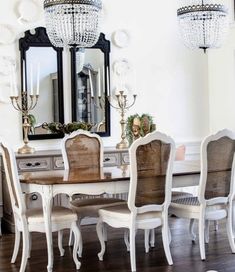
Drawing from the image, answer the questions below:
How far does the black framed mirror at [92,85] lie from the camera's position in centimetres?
611

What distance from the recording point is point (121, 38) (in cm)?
638

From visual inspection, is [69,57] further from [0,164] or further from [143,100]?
[0,164]

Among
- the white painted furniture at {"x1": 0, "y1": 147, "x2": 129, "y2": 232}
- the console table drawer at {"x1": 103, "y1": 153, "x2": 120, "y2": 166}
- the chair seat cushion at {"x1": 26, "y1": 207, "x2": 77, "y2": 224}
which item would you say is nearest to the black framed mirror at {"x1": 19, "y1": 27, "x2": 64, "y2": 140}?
the white painted furniture at {"x1": 0, "y1": 147, "x2": 129, "y2": 232}

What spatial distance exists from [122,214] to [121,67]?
2.81 meters

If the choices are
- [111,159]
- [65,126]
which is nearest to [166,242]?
[111,159]

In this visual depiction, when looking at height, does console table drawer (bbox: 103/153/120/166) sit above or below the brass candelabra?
below

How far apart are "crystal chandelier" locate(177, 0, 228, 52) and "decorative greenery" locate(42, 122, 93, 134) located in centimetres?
168

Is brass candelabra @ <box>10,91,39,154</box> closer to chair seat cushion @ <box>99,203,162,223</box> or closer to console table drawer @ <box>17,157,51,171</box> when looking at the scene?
console table drawer @ <box>17,157,51,171</box>

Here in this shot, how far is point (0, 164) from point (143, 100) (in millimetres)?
2125

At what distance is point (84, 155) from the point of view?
5000 millimetres

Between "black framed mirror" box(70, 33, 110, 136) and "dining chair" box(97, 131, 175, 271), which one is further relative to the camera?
"black framed mirror" box(70, 33, 110, 136)

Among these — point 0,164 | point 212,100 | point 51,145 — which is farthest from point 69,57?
point 212,100

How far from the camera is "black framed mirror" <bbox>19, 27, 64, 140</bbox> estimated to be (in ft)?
19.2

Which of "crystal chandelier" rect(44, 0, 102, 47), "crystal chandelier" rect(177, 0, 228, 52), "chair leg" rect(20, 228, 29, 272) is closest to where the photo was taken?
"chair leg" rect(20, 228, 29, 272)
